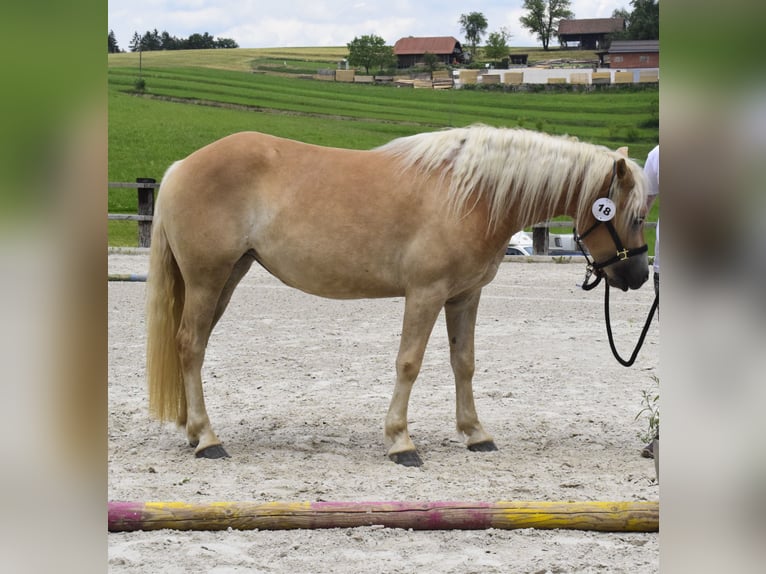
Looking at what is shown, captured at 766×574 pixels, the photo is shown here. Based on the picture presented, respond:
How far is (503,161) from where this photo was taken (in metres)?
4.07

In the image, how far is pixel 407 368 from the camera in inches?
163

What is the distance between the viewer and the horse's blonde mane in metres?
3.99

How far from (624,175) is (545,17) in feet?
83.7

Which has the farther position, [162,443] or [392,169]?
[162,443]

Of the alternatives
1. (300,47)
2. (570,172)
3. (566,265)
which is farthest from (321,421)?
(300,47)

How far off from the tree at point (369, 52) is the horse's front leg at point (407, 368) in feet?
73.6

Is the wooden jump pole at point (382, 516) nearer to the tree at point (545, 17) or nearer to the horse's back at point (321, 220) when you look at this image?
the horse's back at point (321, 220)

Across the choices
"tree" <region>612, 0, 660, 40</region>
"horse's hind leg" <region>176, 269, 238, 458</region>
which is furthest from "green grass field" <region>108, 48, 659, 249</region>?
"horse's hind leg" <region>176, 269, 238, 458</region>

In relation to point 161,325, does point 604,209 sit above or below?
above

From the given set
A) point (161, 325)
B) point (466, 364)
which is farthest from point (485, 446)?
point (161, 325)

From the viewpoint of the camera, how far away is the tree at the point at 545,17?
27328mm

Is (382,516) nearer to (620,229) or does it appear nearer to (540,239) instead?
(620,229)
